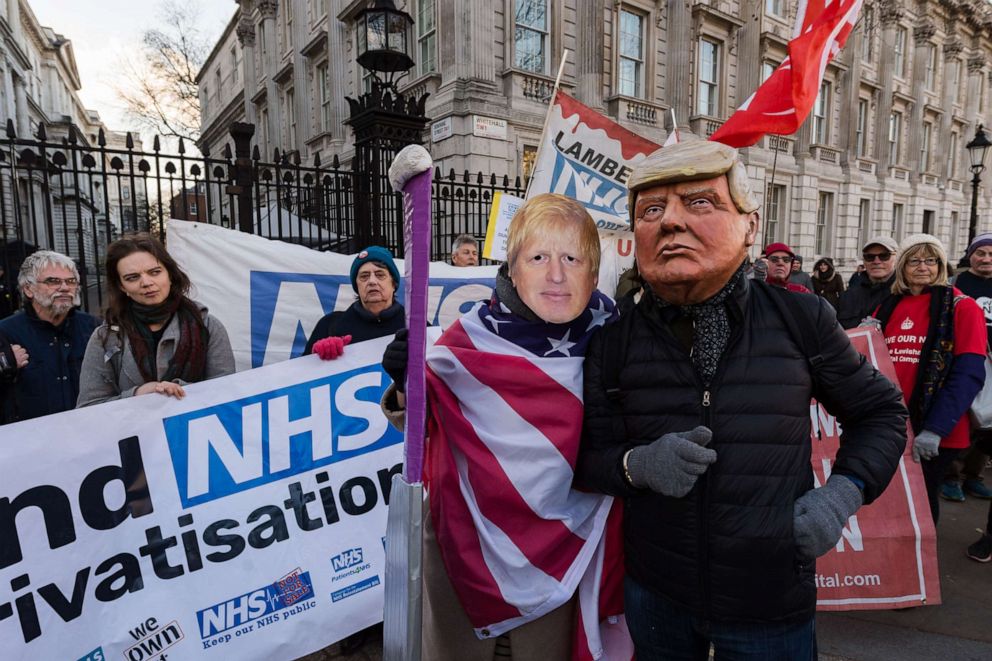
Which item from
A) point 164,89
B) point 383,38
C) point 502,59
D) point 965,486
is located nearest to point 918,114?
point 502,59

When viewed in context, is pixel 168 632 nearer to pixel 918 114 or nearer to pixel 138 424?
pixel 138 424

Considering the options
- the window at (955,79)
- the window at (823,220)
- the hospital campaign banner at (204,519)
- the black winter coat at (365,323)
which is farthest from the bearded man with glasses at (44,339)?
the window at (955,79)

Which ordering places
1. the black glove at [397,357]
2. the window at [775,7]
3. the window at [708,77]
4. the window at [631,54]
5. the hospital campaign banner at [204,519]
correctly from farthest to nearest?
the window at [775,7], the window at [708,77], the window at [631,54], the hospital campaign banner at [204,519], the black glove at [397,357]

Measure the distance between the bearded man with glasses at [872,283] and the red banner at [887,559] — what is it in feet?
3.86

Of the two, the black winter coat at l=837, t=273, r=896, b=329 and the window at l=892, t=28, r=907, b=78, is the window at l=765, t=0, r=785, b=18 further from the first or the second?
the black winter coat at l=837, t=273, r=896, b=329

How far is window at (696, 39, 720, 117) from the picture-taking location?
1593cm

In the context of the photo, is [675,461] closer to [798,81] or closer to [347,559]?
[798,81]

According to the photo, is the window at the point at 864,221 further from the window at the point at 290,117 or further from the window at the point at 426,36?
the window at the point at 290,117

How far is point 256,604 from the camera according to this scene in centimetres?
231

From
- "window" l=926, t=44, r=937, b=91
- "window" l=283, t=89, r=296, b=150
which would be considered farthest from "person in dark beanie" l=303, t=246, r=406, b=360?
"window" l=926, t=44, r=937, b=91

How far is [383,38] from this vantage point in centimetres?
517

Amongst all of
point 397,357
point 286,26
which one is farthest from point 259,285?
point 286,26

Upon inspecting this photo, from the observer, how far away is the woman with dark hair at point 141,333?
241 cm

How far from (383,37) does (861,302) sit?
4543 millimetres
